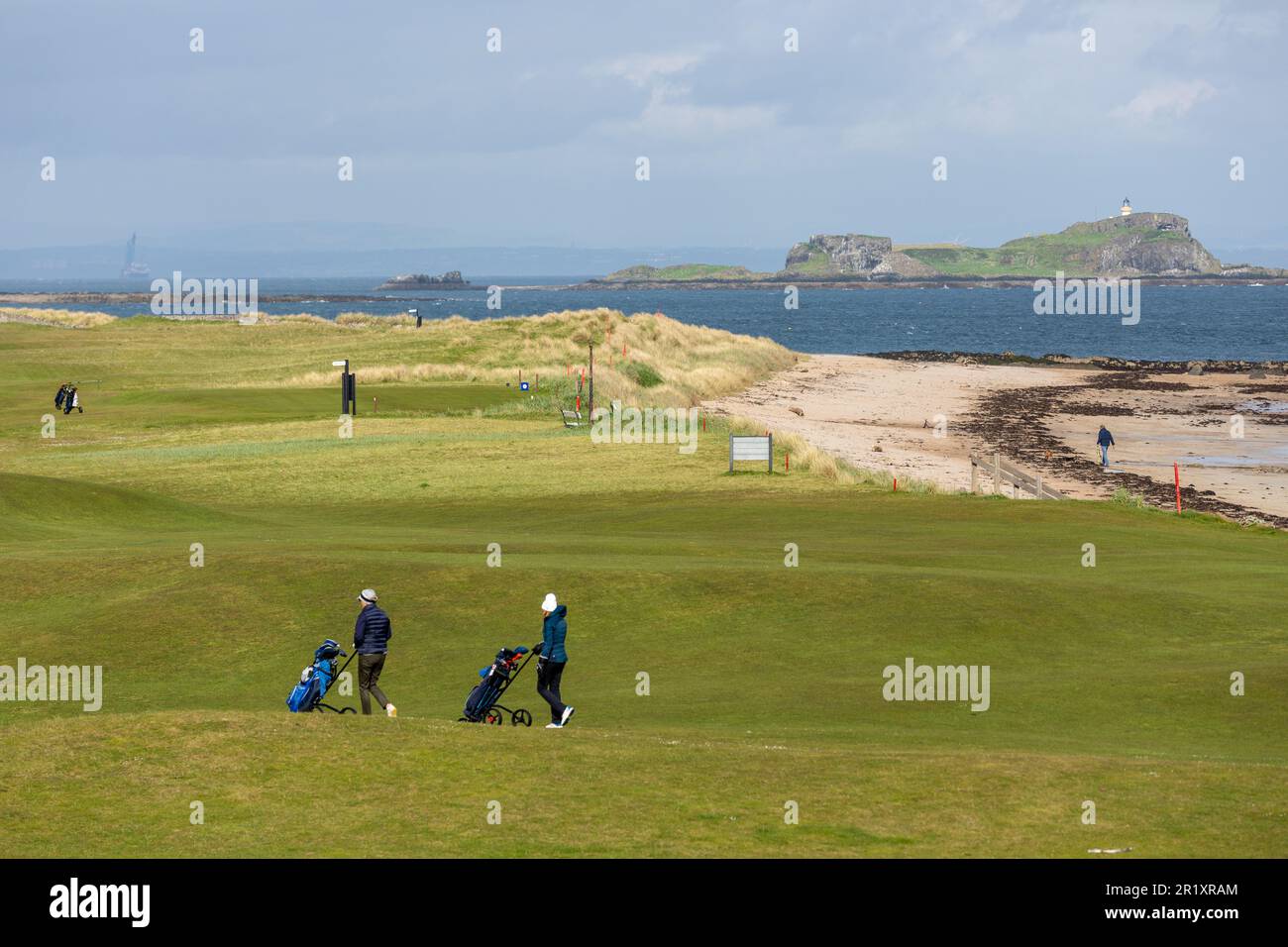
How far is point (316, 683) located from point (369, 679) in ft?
2.51

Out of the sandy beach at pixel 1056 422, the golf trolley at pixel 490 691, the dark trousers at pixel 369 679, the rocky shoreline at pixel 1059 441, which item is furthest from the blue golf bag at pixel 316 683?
the sandy beach at pixel 1056 422

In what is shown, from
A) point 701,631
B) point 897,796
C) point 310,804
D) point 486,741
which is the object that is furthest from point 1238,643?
point 310,804

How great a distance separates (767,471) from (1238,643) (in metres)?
27.8

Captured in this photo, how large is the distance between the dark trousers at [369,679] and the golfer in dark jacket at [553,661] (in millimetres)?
2119

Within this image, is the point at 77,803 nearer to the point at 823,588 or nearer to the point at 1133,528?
the point at 823,588

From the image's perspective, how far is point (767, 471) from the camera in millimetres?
50969

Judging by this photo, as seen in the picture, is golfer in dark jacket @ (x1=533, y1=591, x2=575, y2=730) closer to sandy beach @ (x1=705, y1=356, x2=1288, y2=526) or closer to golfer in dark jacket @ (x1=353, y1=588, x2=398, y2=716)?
golfer in dark jacket @ (x1=353, y1=588, x2=398, y2=716)

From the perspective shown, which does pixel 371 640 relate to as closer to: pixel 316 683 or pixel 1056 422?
pixel 316 683

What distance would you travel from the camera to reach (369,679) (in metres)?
19.3

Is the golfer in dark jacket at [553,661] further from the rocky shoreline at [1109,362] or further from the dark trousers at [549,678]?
the rocky shoreline at [1109,362]

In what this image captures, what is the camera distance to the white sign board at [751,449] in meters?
50.5

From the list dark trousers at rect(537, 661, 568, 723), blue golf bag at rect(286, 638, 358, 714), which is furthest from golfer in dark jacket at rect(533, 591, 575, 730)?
blue golf bag at rect(286, 638, 358, 714)

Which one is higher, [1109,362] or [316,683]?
[1109,362]

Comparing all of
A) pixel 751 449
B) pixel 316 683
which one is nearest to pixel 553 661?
pixel 316 683
